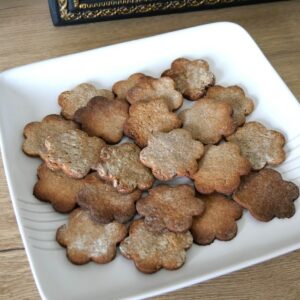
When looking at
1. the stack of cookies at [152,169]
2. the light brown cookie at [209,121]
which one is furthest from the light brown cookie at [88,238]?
the light brown cookie at [209,121]

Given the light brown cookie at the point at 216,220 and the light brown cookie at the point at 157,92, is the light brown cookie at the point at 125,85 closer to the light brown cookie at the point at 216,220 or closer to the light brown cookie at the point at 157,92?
the light brown cookie at the point at 157,92

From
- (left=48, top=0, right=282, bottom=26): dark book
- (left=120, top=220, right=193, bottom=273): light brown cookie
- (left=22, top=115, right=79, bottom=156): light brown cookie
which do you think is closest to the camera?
(left=120, top=220, right=193, bottom=273): light brown cookie

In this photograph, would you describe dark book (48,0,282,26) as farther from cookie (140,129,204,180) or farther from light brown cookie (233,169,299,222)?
light brown cookie (233,169,299,222)

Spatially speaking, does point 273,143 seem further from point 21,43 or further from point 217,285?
point 21,43

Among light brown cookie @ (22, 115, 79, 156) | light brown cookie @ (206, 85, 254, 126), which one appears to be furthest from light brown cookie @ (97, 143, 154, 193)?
light brown cookie @ (206, 85, 254, 126)

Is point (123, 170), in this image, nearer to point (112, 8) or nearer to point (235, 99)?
point (235, 99)

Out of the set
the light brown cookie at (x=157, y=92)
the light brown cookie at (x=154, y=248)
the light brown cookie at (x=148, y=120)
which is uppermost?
the light brown cookie at (x=157, y=92)

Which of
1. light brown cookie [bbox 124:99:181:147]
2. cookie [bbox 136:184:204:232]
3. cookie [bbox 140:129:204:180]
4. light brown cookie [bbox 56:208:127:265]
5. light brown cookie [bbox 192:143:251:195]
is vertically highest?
light brown cookie [bbox 124:99:181:147]
